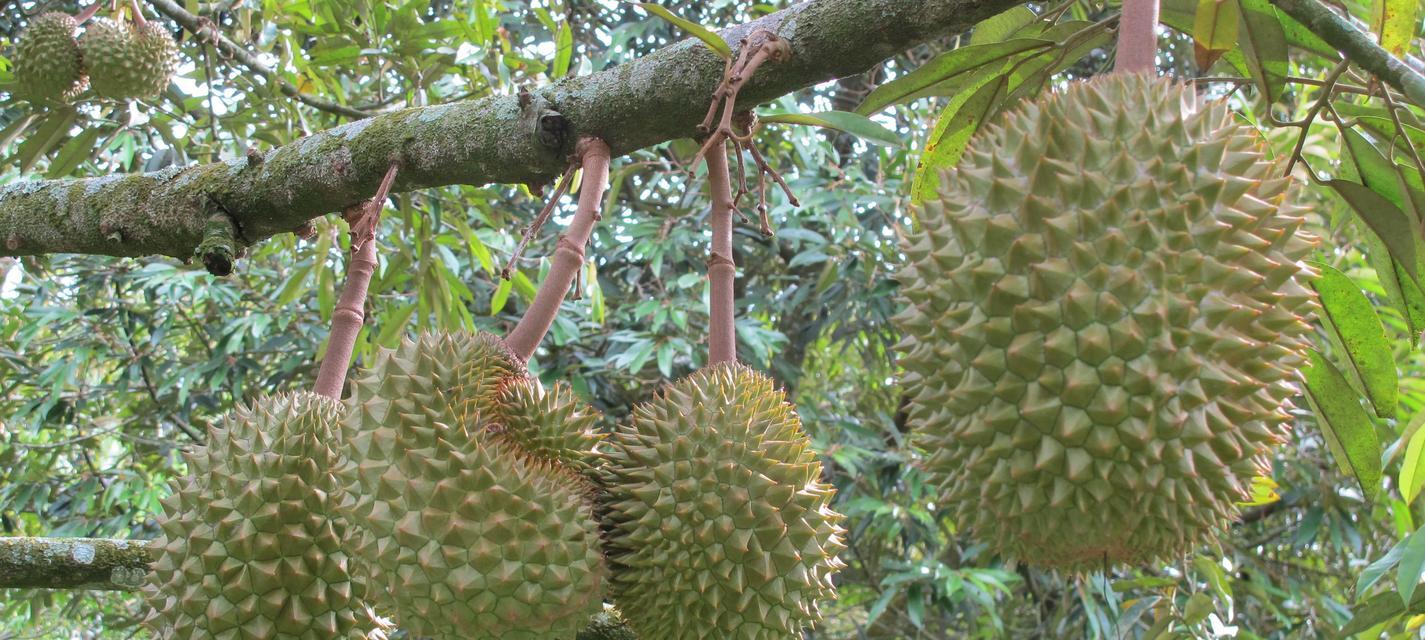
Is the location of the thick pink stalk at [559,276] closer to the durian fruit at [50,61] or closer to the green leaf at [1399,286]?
the green leaf at [1399,286]

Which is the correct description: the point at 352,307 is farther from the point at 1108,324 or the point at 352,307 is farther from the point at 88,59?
the point at 88,59

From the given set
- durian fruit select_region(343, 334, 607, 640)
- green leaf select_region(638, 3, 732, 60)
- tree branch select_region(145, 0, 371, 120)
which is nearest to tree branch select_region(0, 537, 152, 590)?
durian fruit select_region(343, 334, 607, 640)

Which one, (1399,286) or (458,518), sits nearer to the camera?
(458,518)

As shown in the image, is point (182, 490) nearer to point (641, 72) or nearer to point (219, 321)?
point (641, 72)

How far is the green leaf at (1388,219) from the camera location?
122 cm

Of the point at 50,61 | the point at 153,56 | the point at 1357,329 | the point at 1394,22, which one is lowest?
the point at 50,61

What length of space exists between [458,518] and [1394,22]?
4.01ft

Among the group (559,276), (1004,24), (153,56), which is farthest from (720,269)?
(153,56)

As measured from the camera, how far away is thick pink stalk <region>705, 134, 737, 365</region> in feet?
4.07

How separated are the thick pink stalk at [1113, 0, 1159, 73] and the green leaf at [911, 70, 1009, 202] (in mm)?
329

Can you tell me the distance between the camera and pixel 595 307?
316 centimetres

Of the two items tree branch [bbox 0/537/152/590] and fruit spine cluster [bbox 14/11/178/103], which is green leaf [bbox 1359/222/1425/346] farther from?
fruit spine cluster [bbox 14/11/178/103]

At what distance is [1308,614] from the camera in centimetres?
374

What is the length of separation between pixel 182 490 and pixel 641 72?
2.46 ft
